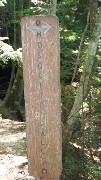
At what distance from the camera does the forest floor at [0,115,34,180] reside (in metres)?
4.89

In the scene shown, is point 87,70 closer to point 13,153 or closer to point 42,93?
point 13,153

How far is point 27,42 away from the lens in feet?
9.80

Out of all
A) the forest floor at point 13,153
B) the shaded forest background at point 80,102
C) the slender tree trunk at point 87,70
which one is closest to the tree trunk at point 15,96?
the shaded forest background at point 80,102

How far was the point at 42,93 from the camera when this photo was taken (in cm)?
301

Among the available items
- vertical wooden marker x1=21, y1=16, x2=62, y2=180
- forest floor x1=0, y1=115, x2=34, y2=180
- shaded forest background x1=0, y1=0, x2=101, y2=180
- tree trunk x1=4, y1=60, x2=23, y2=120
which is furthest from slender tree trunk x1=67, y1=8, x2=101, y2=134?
tree trunk x1=4, y1=60, x2=23, y2=120

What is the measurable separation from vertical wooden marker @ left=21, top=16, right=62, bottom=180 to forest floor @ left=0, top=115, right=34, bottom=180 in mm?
1719

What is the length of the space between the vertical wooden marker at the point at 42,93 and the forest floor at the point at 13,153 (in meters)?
1.72

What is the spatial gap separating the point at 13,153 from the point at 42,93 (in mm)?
3321

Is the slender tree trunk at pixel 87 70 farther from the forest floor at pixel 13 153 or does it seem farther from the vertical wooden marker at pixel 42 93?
the vertical wooden marker at pixel 42 93

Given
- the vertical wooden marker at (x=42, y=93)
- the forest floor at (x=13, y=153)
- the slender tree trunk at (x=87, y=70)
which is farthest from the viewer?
the slender tree trunk at (x=87, y=70)

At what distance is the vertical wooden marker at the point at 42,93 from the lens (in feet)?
9.62

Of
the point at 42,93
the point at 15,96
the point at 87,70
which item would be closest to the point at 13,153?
the point at 87,70

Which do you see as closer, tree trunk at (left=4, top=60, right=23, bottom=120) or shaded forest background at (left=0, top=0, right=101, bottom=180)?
shaded forest background at (left=0, top=0, right=101, bottom=180)

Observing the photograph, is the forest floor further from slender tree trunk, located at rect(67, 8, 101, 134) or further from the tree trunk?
the tree trunk
